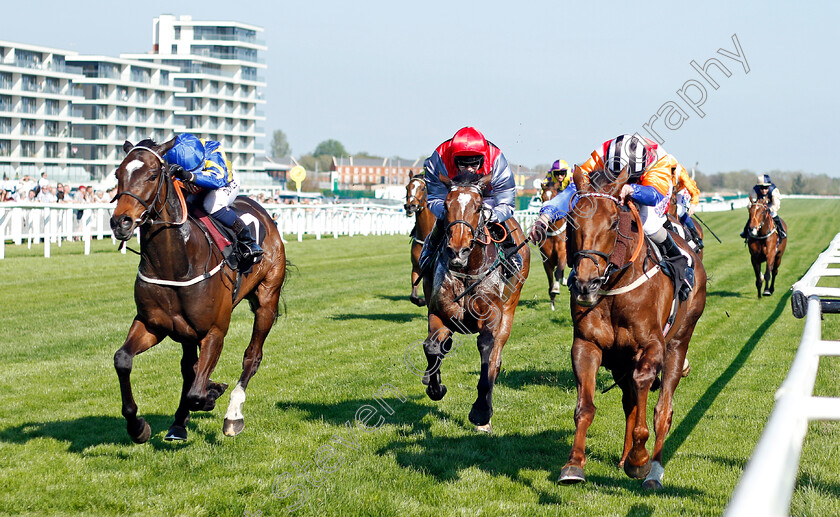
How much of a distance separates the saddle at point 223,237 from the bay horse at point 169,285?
0.27 ft

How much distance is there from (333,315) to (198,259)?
22.5 feet

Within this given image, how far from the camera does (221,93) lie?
330 ft

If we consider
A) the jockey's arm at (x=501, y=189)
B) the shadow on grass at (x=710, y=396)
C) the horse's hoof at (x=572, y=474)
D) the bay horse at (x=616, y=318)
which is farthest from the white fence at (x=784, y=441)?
the jockey's arm at (x=501, y=189)

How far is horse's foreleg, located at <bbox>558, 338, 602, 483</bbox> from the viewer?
4477mm

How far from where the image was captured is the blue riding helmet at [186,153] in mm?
5895

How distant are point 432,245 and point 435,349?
92 centimetres

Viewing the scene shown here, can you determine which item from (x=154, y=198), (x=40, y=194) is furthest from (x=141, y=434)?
(x=40, y=194)

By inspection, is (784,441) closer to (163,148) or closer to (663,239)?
(663,239)

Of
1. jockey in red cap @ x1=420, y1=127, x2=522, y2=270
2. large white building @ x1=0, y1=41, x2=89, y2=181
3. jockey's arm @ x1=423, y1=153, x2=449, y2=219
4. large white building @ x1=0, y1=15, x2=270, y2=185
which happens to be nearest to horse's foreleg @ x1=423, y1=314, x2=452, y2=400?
jockey in red cap @ x1=420, y1=127, x2=522, y2=270

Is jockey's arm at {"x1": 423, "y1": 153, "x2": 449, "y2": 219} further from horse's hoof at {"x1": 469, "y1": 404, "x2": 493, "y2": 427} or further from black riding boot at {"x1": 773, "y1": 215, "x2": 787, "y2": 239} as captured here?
black riding boot at {"x1": 773, "y1": 215, "x2": 787, "y2": 239}

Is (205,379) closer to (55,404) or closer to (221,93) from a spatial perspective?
(55,404)

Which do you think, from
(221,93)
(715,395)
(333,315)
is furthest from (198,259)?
(221,93)

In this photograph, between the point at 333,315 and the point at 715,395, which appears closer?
the point at 715,395

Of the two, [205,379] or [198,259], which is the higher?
[198,259]
